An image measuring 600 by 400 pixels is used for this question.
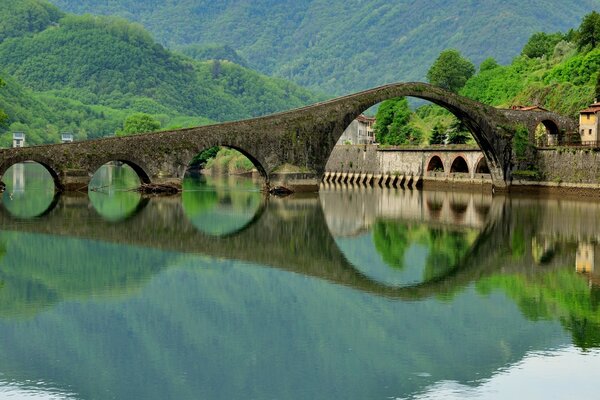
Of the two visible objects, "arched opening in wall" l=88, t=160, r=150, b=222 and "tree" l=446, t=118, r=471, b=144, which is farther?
"tree" l=446, t=118, r=471, b=144

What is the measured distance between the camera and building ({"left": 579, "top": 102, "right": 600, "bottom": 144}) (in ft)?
193

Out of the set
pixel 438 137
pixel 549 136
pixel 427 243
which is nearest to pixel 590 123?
pixel 549 136

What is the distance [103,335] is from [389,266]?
11.1 meters

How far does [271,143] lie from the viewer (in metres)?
51.6

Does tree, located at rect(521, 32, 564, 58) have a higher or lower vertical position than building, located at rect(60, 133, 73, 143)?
higher

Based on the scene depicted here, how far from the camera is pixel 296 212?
41.1m

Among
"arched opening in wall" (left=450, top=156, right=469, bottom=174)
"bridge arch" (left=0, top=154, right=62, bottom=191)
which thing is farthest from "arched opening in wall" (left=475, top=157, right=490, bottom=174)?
"bridge arch" (left=0, top=154, right=62, bottom=191)

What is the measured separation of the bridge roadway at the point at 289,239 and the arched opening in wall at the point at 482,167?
18368mm

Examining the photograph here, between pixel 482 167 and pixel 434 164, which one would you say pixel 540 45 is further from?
pixel 482 167

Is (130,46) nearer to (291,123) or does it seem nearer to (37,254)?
(291,123)

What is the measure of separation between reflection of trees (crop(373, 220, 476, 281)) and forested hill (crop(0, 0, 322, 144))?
123m

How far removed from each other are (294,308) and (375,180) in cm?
5250

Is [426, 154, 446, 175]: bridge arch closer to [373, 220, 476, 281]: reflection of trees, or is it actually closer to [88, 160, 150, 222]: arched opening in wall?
[88, 160, 150, 222]: arched opening in wall

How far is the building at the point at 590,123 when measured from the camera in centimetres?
5884
